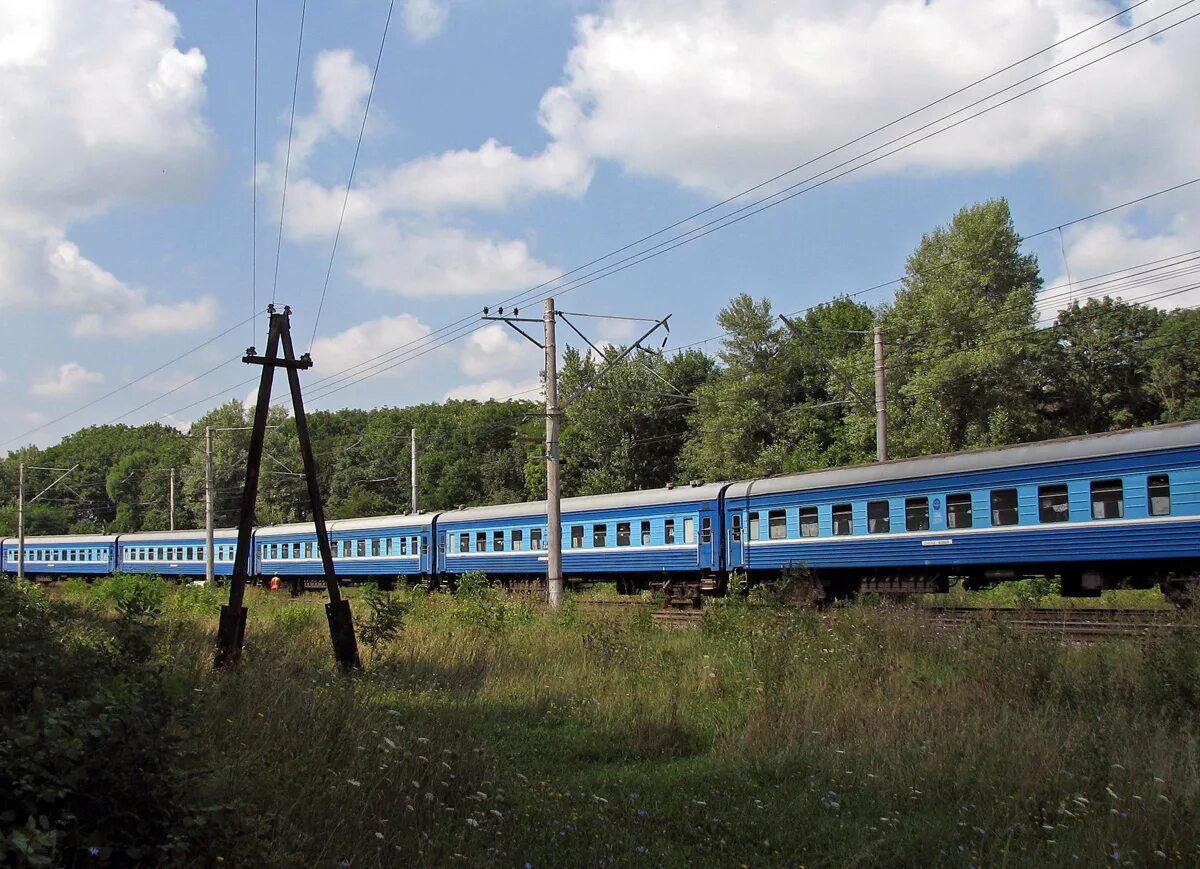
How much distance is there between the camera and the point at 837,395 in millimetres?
45594

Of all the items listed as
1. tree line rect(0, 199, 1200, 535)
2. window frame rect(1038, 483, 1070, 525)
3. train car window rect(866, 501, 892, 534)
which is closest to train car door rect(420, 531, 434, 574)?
tree line rect(0, 199, 1200, 535)

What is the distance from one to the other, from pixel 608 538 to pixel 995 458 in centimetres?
1117

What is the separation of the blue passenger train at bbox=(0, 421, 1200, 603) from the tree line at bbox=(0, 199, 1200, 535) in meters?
3.18

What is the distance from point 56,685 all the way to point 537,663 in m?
7.36

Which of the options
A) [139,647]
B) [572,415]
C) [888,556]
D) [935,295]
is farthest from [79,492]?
[139,647]

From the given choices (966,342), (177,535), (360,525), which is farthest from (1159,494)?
(177,535)

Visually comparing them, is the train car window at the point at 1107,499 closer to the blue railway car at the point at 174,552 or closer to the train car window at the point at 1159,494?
the train car window at the point at 1159,494

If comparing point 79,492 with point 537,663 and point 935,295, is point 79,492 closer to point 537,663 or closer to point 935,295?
point 935,295

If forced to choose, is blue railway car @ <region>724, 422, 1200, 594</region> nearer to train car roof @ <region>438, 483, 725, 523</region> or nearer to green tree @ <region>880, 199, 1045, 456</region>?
train car roof @ <region>438, 483, 725, 523</region>

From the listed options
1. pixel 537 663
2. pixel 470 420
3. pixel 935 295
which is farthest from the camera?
pixel 470 420

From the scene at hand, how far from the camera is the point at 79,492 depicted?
96.9 meters

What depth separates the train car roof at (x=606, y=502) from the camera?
2531cm

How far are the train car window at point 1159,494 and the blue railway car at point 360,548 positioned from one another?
22.6 meters

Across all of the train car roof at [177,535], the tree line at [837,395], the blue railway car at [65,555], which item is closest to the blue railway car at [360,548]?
the train car roof at [177,535]
